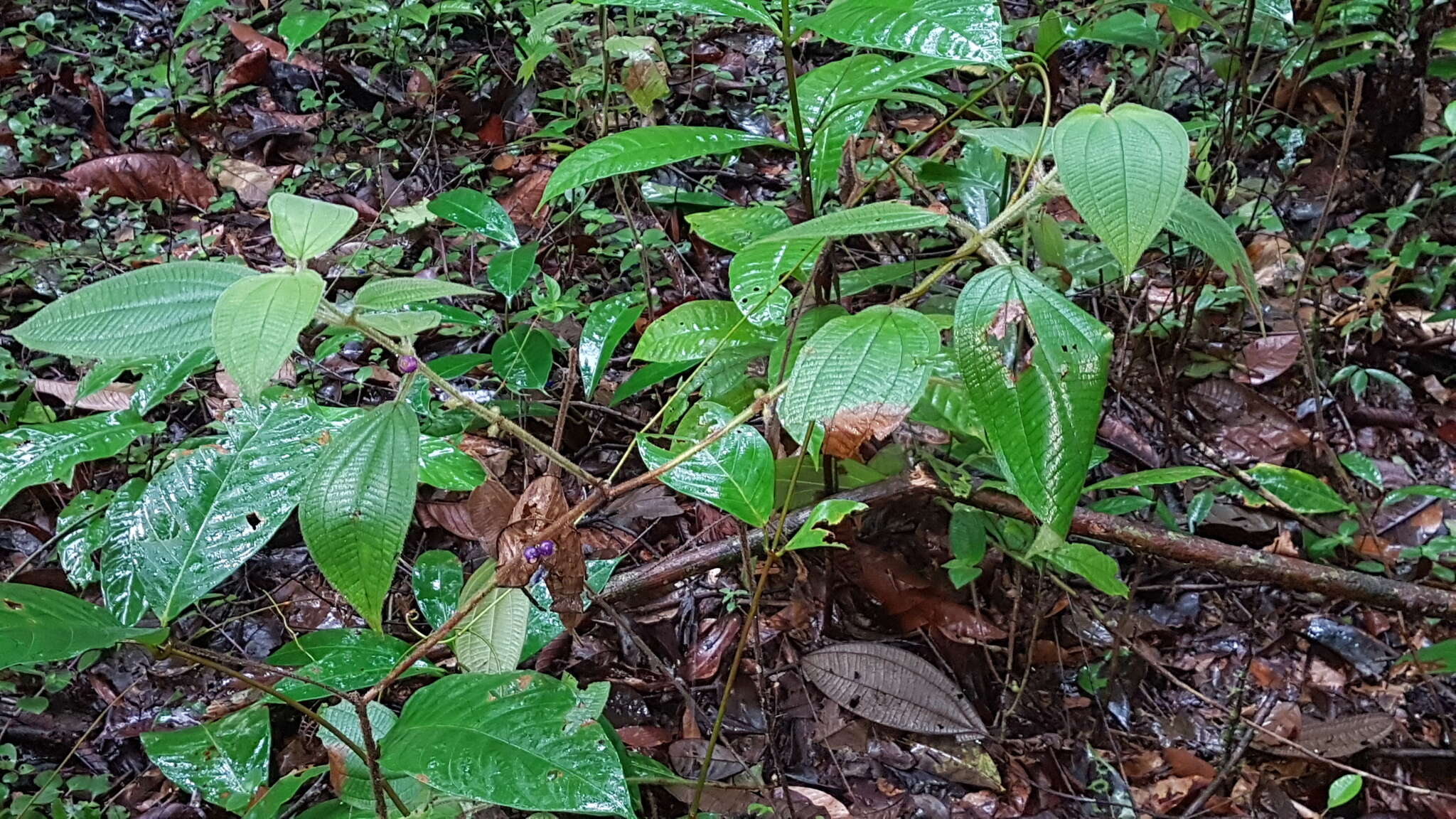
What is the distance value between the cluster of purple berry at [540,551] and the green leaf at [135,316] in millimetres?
399

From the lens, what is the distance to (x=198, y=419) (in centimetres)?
238

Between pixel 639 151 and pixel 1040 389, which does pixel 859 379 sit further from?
pixel 639 151

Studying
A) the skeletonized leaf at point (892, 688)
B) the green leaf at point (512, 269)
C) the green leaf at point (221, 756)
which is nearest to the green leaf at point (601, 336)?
the green leaf at point (512, 269)

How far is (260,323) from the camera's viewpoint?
690mm

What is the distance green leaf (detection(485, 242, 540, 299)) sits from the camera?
200 cm

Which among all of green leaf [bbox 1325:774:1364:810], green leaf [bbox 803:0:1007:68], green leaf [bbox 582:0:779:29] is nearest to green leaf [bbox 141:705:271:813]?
green leaf [bbox 582:0:779:29]

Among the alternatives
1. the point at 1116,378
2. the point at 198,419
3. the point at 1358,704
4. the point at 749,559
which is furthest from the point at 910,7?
the point at 198,419

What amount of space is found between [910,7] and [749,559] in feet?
2.87

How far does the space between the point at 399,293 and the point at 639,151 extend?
487 millimetres

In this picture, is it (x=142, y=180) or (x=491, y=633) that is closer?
(x=491, y=633)

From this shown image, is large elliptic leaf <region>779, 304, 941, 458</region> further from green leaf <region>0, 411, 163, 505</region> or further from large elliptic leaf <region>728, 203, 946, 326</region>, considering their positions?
green leaf <region>0, 411, 163, 505</region>

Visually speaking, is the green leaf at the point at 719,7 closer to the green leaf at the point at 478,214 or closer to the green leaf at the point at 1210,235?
the green leaf at the point at 1210,235

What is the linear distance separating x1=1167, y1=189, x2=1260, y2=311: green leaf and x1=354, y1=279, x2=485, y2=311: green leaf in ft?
2.40

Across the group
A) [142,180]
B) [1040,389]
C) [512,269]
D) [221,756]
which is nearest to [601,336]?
[512,269]
